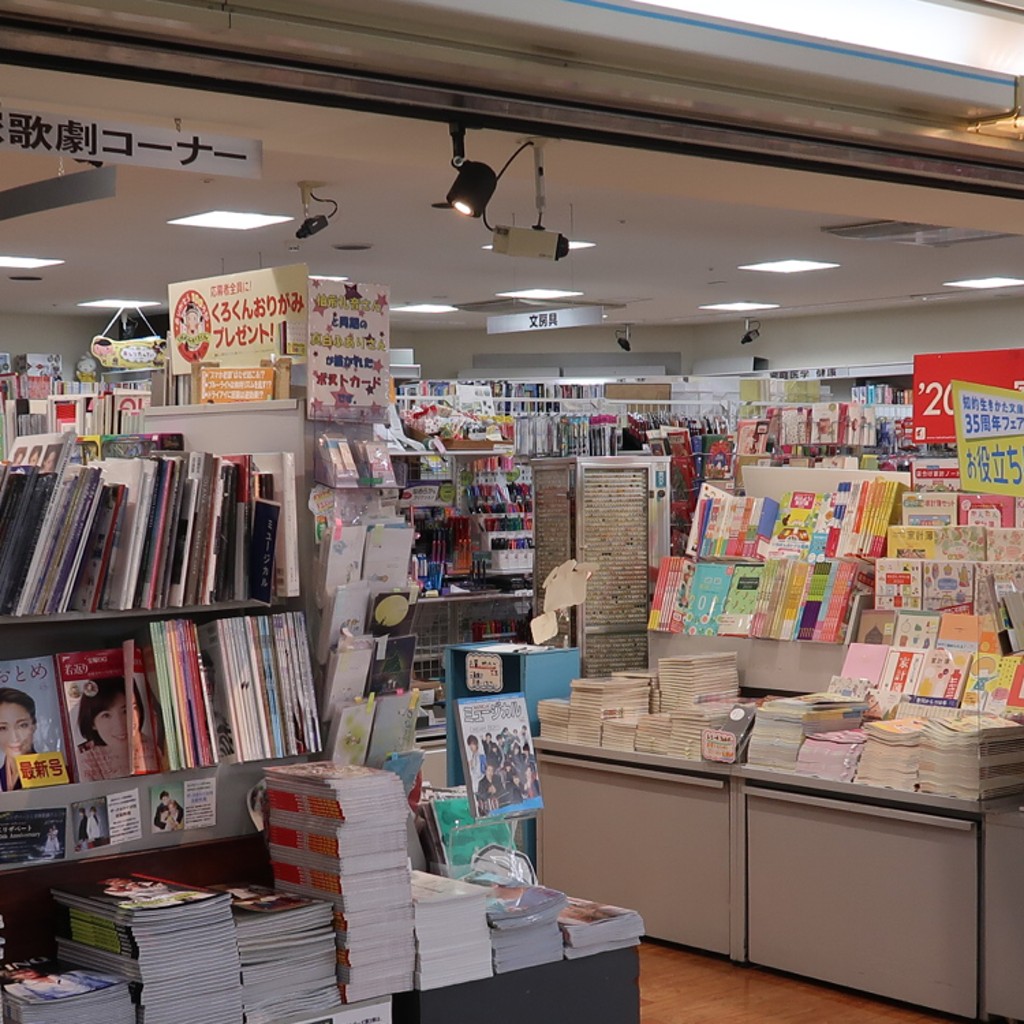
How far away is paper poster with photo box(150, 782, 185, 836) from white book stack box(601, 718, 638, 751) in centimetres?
301

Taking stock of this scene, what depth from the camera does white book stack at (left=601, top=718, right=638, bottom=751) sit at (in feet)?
20.1

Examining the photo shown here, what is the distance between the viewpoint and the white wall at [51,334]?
1667cm

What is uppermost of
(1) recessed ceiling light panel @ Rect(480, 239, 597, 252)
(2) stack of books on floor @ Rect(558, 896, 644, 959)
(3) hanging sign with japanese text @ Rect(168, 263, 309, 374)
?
(1) recessed ceiling light panel @ Rect(480, 239, 597, 252)

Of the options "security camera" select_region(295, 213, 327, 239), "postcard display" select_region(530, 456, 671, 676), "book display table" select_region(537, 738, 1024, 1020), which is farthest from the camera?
"security camera" select_region(295, 213, 327, 239)

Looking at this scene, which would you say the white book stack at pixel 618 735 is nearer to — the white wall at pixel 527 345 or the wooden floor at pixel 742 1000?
the wooden floor at pixel 742 1000

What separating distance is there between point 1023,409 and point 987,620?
3.92ft

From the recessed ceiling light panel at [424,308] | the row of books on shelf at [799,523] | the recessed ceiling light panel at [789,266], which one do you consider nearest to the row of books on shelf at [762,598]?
the row of books on shelf at [799,523]

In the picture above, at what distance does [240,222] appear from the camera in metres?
10.7

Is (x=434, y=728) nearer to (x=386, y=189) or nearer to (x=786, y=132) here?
(x=386, y=189)

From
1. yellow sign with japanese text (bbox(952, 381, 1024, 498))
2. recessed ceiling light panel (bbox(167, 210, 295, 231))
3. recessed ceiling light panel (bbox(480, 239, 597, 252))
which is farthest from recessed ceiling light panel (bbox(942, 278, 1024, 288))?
yellow sign with japanese text (bbox(952, 381, 1024, 498))

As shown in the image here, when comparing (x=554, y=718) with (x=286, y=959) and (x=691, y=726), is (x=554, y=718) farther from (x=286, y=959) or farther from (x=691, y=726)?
(x=286, y=959)

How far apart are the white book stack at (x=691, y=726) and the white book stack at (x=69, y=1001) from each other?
10.8 feet

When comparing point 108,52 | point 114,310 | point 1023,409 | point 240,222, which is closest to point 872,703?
point 1023,409

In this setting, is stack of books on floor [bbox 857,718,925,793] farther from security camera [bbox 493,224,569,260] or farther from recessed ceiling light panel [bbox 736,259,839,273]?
recessed ceiling light panel [bbox 736,259,839,273]
